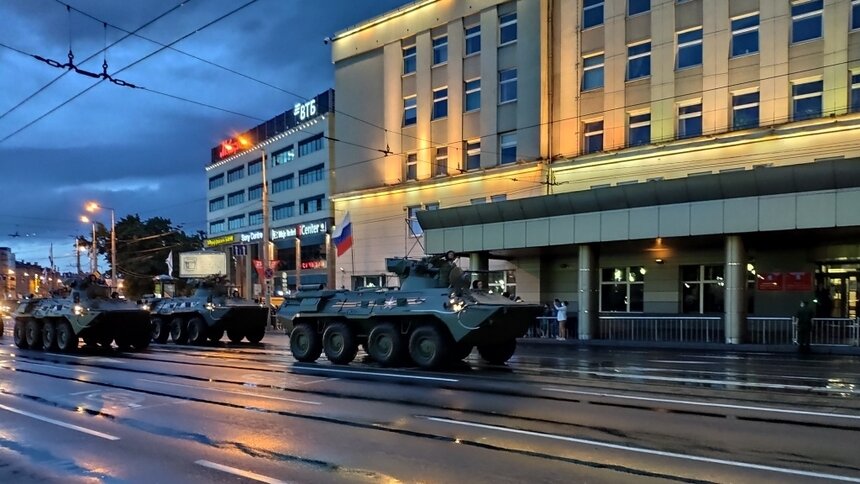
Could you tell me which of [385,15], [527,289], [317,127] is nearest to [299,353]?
[527,289]

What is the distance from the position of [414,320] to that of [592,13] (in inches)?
791

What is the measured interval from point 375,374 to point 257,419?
5.07 metres

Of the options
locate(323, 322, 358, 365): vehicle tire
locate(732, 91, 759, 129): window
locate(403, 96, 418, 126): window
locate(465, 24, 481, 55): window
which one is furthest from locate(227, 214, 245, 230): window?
locate(323, 322, 358, 365): vehicle tire

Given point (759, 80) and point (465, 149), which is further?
point (465, 149)

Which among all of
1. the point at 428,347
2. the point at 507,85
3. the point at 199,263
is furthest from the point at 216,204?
the point at 428,347

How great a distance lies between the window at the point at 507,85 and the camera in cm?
3200

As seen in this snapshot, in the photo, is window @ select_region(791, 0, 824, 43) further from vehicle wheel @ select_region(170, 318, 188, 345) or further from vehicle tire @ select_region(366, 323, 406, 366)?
vehicle wheel @ select_region(170, 318, 188, 345)

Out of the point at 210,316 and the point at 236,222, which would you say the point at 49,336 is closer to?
the point at 210,316

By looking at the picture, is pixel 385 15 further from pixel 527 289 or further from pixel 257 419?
pixel 257 419

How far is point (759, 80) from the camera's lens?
992 inches

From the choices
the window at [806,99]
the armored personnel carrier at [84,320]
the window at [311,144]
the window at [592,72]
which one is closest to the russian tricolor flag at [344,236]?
the armored personnel carrier at [84,320]

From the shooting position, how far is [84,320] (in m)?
20.9

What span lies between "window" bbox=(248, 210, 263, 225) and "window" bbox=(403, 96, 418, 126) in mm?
33444

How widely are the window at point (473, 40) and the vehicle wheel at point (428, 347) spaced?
72.0ft
